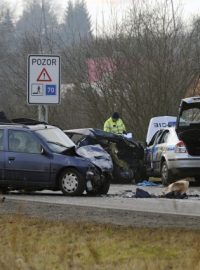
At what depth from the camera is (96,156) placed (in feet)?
52.0

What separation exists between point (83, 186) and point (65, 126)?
19752mm

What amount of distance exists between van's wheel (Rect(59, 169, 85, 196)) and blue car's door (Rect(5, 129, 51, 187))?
12.3 inches

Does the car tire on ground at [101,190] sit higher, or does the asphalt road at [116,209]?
the asphalt road at [116,209]

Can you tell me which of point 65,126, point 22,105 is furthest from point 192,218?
point 22,105

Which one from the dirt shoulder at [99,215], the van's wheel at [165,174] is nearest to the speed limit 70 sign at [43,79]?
the van's wheel at [165,174]

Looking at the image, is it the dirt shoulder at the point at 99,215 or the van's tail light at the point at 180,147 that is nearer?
the dirt shoulder at the point at 99,215

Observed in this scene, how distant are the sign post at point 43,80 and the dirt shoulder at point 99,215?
5.08m

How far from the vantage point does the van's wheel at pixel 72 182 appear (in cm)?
1466

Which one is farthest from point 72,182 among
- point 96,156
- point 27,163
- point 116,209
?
point 116,209

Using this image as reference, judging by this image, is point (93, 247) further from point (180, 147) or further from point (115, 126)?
point (115, 126)

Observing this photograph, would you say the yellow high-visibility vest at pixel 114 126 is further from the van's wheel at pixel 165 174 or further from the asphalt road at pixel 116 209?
the asphalt road at pixel 116 209

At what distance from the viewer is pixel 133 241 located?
8.15 metres

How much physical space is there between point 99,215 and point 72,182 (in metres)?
4.06

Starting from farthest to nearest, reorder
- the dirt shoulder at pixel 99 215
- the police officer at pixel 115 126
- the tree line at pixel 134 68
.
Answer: the tree line at pixel 134 68
the police officer at pixel 115 126
the dirt shoulder at pixel 99 215
